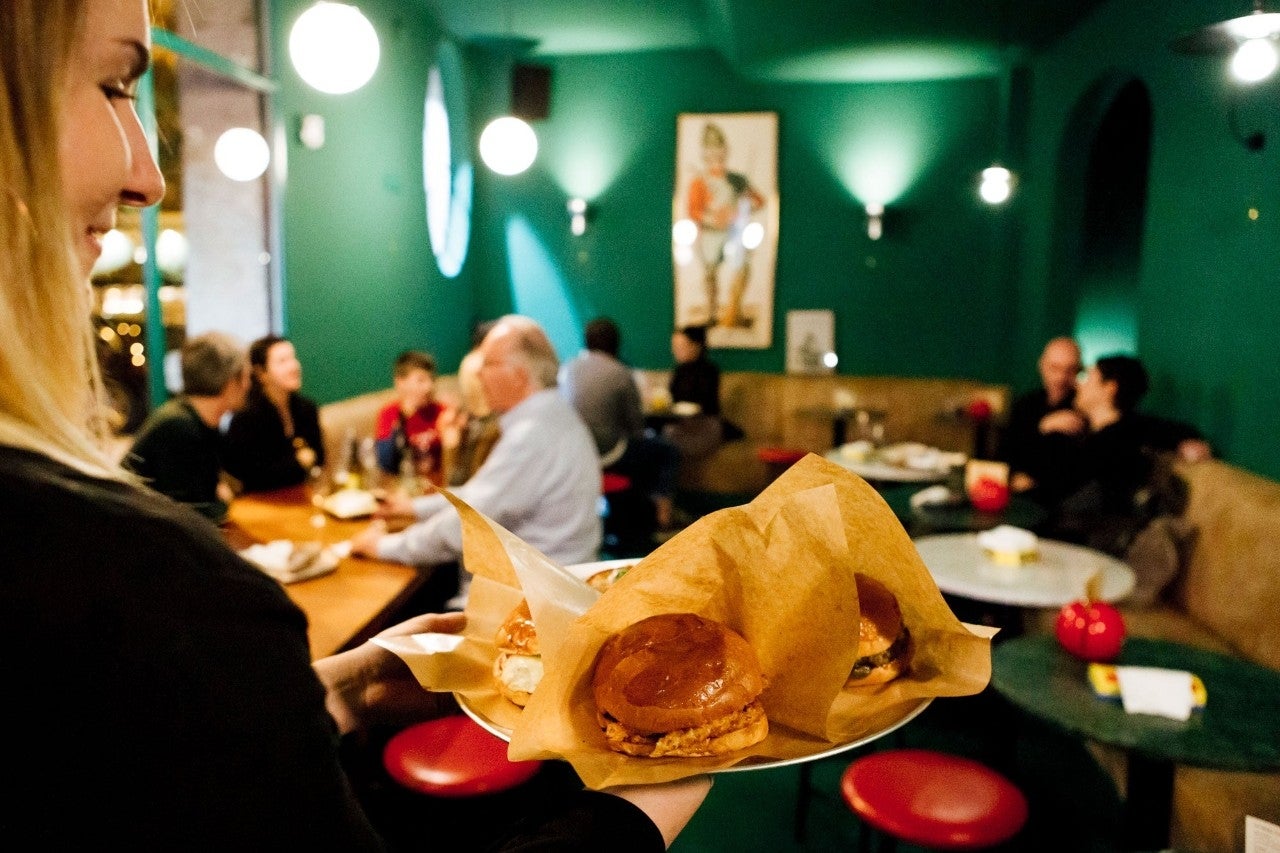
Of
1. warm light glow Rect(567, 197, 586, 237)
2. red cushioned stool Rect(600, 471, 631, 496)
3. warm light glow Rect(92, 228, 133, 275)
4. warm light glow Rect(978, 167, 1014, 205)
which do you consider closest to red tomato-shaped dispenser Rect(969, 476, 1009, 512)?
red cushioned stool Rect(600, 471, 631, 496)

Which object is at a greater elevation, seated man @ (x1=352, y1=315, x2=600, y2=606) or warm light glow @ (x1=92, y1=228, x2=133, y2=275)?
warm light glow @ (x1=92, y1=228, x2=133, y2=275)

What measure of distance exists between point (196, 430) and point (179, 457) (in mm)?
113

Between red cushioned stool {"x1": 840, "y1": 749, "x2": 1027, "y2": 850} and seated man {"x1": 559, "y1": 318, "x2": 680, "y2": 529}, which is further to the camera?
seated man {"x1": 559, "y1": 318, "x2": 680, "y2": 529}

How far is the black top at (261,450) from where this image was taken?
12.5 feet

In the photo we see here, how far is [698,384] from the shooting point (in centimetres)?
730

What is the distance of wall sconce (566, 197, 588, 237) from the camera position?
27.3 feet

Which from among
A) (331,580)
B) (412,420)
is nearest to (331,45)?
(412,420)

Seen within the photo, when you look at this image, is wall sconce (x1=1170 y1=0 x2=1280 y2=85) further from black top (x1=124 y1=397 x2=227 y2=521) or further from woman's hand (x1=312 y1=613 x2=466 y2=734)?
black top (x1=124 y1=397 x2=227 y2=521)

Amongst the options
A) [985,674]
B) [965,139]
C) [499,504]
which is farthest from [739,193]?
[985,674]

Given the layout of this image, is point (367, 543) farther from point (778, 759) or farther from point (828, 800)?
point (778, 759)

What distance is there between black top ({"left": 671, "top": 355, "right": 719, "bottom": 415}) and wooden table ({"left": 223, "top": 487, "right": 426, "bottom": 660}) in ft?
13.6

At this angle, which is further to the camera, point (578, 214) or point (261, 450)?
point (578, 214)

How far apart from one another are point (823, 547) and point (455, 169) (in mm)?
7920

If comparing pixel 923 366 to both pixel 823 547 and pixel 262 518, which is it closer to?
pixel 262 518
